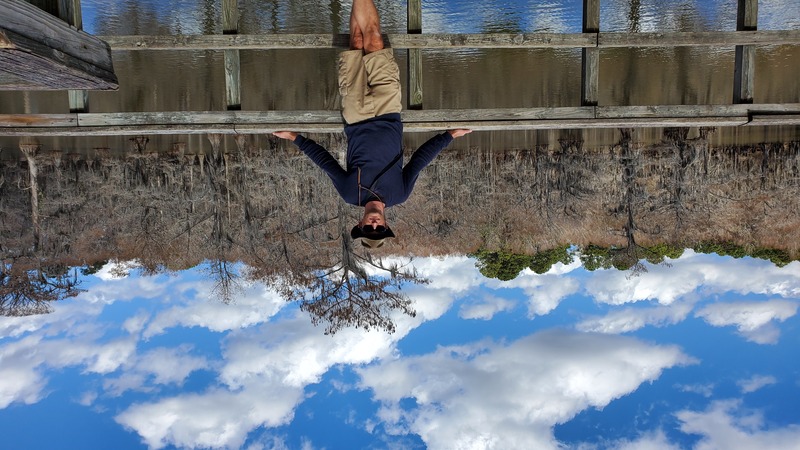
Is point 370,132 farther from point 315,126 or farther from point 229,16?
point 229,16

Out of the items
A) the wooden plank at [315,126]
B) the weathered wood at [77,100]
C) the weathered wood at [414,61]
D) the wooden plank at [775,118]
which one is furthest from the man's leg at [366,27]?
the wooden plank at [775,118]

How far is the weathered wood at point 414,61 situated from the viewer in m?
5.92

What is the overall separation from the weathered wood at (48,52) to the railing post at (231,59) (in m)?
2.35

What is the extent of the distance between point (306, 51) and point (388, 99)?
5716mm

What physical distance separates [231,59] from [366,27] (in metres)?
1.79

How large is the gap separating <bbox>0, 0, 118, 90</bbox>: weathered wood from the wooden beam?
253 cm

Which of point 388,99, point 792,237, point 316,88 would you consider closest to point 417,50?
point 388,99

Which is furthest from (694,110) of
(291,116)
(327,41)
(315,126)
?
(291,116)

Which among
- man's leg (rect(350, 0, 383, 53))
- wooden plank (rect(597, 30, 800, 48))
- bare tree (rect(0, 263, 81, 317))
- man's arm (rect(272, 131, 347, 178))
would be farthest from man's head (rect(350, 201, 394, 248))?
bare tree (rect(0, 263, 81, 317))

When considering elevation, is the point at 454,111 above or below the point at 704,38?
below

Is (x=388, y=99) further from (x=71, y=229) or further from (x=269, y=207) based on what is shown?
(x=71, y=229)

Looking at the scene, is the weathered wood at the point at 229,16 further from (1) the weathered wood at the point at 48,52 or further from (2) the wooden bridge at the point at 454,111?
(1) the weathered wood at the point at 48,52

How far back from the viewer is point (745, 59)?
6.23 m

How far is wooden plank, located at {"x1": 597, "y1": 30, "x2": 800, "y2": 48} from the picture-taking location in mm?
5965
